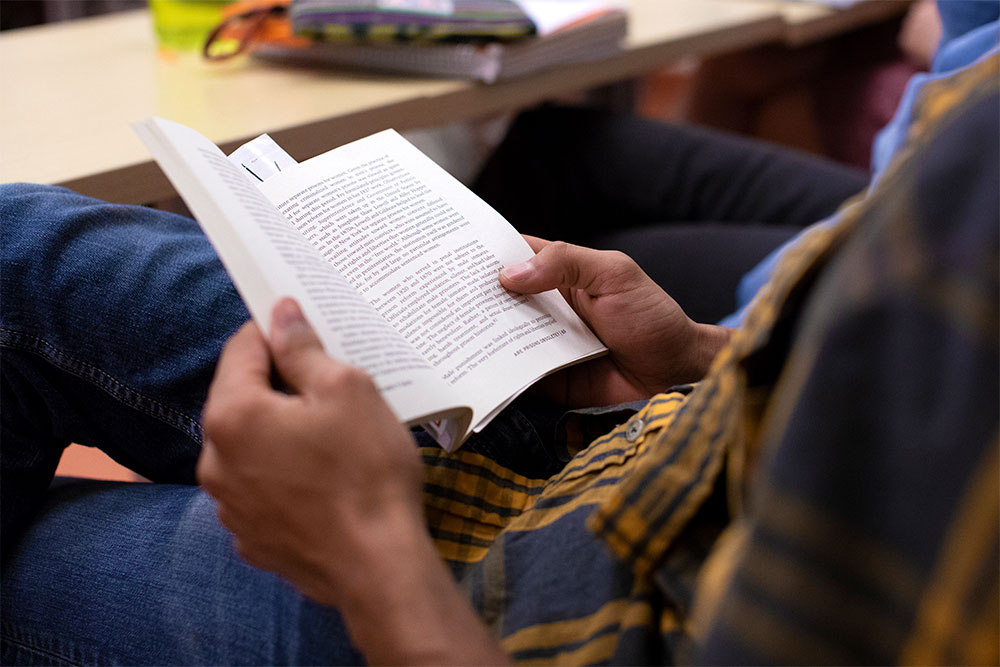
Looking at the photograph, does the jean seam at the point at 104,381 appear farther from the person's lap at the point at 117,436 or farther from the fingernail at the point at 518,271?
the fingernail at the point at 518,271

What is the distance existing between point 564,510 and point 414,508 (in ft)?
0.33

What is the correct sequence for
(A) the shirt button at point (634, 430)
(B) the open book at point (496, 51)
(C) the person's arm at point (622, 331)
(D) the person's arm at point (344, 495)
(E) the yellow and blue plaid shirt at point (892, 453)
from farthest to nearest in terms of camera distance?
(B) the open book at point (496, 51)
(C) the person's arm at point (622, 331)
(A) the shirt button at point (634, 430)
(D) the person's arm at point (344, 495)
(E) the yellow and blue plaid shirt at point (892, 453)

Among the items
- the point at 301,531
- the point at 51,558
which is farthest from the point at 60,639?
the point at 301,531

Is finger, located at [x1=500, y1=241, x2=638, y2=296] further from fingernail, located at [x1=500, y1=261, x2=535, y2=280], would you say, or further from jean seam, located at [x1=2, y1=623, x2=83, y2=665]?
jean seam, located at [x1=2, y1=623, x2=83, y2=665]

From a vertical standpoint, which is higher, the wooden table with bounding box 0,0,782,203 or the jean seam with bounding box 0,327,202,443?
the wooden table with bounding box 0,0,782,203

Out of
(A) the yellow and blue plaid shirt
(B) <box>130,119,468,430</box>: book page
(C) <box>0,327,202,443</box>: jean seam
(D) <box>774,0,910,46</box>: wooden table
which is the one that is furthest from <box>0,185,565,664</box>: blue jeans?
Result: (D) <box>774,0,910,46</box>: wooden table

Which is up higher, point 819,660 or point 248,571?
point 819,660

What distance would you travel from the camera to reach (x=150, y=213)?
25.5 inches

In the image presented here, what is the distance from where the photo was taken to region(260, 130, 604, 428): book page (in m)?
0.50

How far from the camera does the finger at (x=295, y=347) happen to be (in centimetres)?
39

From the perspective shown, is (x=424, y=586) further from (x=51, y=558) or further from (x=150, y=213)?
(x=150, y=213)

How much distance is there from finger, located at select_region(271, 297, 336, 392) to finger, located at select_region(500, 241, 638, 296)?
18cm

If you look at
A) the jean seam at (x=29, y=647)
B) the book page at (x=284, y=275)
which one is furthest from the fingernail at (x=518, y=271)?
the jean seam at (x=29, y=647)

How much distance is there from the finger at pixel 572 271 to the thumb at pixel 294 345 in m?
0.18
